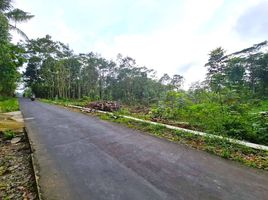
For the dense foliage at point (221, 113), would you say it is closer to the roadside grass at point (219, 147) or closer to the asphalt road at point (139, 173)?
the roadside grass at point (219, 147)

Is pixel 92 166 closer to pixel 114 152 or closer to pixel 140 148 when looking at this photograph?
pixel 114 152

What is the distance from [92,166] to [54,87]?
138 feet

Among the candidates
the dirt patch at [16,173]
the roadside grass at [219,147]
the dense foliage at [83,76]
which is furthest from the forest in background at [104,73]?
the dirt patch at [16,173]

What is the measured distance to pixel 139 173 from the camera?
331 centimetres

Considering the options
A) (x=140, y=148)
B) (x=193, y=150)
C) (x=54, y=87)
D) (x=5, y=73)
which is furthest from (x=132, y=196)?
(x=54, y=87)

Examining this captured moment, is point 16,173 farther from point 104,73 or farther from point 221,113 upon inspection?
point 104,73

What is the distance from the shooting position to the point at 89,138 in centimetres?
566

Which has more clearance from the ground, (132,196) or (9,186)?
(132,196)

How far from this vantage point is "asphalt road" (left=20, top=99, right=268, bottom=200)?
270 centimetres

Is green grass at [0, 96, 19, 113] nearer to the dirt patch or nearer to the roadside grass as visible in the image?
the dirt patch

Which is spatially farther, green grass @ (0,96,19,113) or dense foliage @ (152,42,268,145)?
green grass @ (0,96,19,113)

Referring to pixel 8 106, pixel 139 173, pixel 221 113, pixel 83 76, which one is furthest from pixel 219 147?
pixel 83 76

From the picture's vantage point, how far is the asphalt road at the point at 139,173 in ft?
8.86

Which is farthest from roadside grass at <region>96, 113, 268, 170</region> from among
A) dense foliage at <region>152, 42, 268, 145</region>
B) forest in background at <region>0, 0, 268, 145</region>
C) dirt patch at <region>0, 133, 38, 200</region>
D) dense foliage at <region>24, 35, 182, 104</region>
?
dense foliage at <region>24, 35, 182, 104</region>
